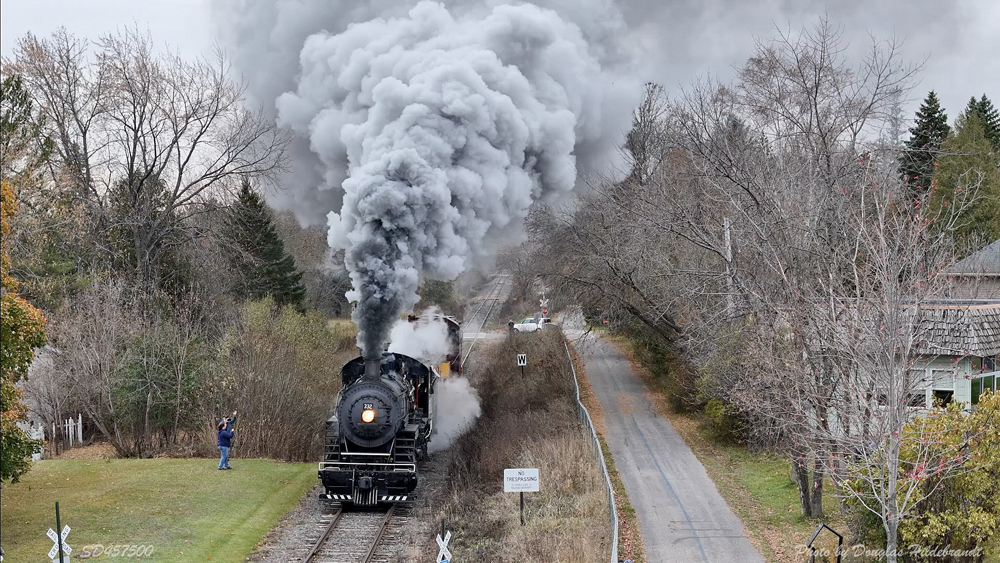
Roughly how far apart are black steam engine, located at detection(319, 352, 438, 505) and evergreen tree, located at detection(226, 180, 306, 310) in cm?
1876

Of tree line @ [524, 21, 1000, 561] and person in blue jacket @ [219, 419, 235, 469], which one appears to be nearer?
tree line @ [524, 21, 1000, 561]

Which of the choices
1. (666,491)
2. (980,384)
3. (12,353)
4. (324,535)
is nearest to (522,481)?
(324,535)

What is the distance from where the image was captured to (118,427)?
24.7 meters

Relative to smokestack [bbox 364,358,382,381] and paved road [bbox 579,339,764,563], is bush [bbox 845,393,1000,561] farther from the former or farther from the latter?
smokestack [bbox 364,358,382,381]

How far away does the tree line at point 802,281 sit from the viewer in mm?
11281

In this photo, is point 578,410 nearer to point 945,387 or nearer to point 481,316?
point 945,387

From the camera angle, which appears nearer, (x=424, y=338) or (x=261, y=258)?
(x=424, y=338)

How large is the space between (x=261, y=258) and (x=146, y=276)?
24.8ft

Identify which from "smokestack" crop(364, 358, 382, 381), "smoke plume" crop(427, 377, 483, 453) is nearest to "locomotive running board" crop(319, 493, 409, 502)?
"smokestack" crop(364, 358, 382, 381)

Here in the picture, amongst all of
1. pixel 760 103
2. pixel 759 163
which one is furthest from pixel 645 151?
pixel 759 163

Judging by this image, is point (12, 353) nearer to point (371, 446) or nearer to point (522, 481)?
point (371, 446)

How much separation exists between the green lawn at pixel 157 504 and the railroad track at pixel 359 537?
1.18 meters

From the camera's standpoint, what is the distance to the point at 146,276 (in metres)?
30.8

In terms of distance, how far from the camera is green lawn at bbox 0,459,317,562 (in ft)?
47.0
